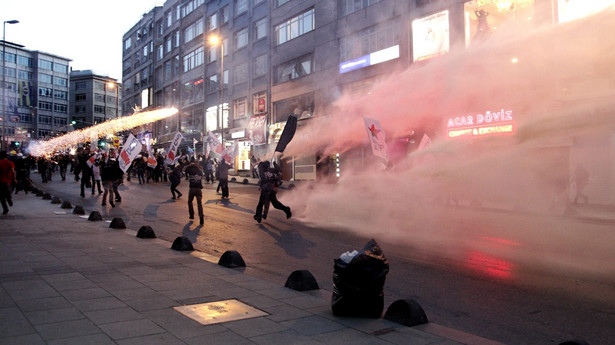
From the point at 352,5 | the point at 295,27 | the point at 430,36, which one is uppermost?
the point at 295,27

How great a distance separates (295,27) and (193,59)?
70.2 ft

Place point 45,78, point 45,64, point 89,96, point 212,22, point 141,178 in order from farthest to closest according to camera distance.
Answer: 1. point 89,96
2. point 45,78
3. point 45,64
4. point 212,22
5. point 141,178

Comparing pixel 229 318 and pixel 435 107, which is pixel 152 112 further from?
pixel 229 318

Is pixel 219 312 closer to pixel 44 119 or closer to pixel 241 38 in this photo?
pixel 241 38

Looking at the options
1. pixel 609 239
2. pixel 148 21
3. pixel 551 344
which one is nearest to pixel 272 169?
pixel 609 239

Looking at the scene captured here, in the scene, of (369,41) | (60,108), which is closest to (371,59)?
(369,41)

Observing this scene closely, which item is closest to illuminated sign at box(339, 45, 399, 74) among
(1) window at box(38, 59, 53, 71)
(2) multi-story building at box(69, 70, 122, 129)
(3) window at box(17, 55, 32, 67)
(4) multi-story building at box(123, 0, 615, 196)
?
(4) multi-story building at box(123, 0, 615, 196)

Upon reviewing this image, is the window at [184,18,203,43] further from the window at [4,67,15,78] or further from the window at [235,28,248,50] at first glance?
the window at [4,67,15,78]

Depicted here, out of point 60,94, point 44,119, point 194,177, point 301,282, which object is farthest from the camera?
point 60,94

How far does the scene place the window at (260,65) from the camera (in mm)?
36688

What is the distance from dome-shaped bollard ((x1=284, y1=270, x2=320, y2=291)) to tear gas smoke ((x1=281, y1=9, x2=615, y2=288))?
321 cm

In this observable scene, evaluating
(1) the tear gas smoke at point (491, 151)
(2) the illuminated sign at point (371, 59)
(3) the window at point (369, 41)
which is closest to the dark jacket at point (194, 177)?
(1) the tear gas smoke at point (491, 151)

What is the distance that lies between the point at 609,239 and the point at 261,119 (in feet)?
92.7

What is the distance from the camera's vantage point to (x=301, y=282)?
5.29 m
